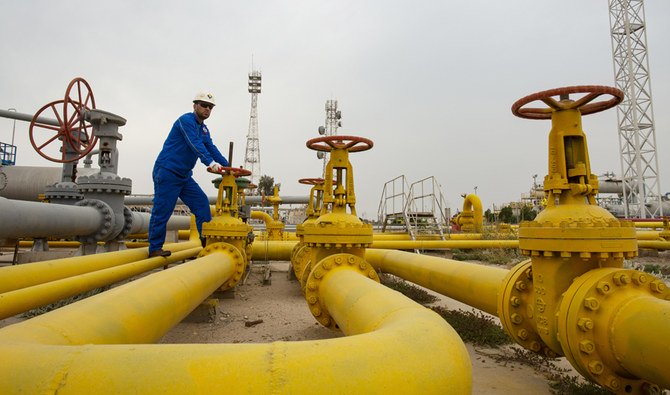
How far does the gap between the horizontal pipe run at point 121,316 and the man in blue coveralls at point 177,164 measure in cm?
141

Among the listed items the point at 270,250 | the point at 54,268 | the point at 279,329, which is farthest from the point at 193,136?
the point at 270,250

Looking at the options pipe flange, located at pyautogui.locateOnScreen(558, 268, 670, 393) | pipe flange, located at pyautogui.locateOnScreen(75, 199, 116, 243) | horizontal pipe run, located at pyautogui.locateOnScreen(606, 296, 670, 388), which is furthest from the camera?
pipe flange, located at pyautogui.locateOnScreen(75, 199, 116, 243)

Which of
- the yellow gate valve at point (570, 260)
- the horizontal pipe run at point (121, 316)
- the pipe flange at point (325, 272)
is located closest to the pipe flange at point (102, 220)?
the horizontal pipe run at point (121, 316)

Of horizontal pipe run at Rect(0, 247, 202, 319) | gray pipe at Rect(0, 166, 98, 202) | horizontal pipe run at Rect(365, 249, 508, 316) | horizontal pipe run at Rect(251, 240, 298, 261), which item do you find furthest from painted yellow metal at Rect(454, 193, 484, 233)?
gray pipe at Rect(0, 166, 98, 202)

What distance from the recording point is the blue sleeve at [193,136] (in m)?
3.72

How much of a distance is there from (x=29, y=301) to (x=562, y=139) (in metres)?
2.61

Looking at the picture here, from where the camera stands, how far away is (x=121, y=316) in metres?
1.39

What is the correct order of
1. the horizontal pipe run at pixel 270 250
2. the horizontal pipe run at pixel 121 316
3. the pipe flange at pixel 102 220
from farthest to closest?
1. the horizontal pipe run at pixel 270 250
2. the pipe flange at pixel 102 220
3. the horizontal pipe run at pixel 121 316

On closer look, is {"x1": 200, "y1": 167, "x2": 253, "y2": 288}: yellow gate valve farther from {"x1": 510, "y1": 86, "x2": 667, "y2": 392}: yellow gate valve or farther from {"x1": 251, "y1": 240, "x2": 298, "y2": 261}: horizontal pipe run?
{"x1": 510, "y1": 86, "x2": 667, "y2": 392}: yellow gate valve

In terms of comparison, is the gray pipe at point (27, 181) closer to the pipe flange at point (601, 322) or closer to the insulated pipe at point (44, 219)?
the insulated pipe at point (44, 219)

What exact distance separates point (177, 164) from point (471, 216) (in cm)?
1019

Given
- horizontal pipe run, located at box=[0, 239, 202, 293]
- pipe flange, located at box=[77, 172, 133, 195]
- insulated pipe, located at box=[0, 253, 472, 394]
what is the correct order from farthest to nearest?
1. pipe flange, located at box=[77, 172, 133, 195]
2. horizontal pipe run, located at box=[0, 239, 202, 293]
3. insulated pipe, located at box=[0, 253, 472, 394]

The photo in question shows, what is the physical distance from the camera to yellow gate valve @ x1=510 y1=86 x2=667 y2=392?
1.50m

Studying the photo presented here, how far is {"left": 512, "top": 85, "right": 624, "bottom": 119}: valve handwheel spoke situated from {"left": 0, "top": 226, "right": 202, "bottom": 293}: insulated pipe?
2782 mm
